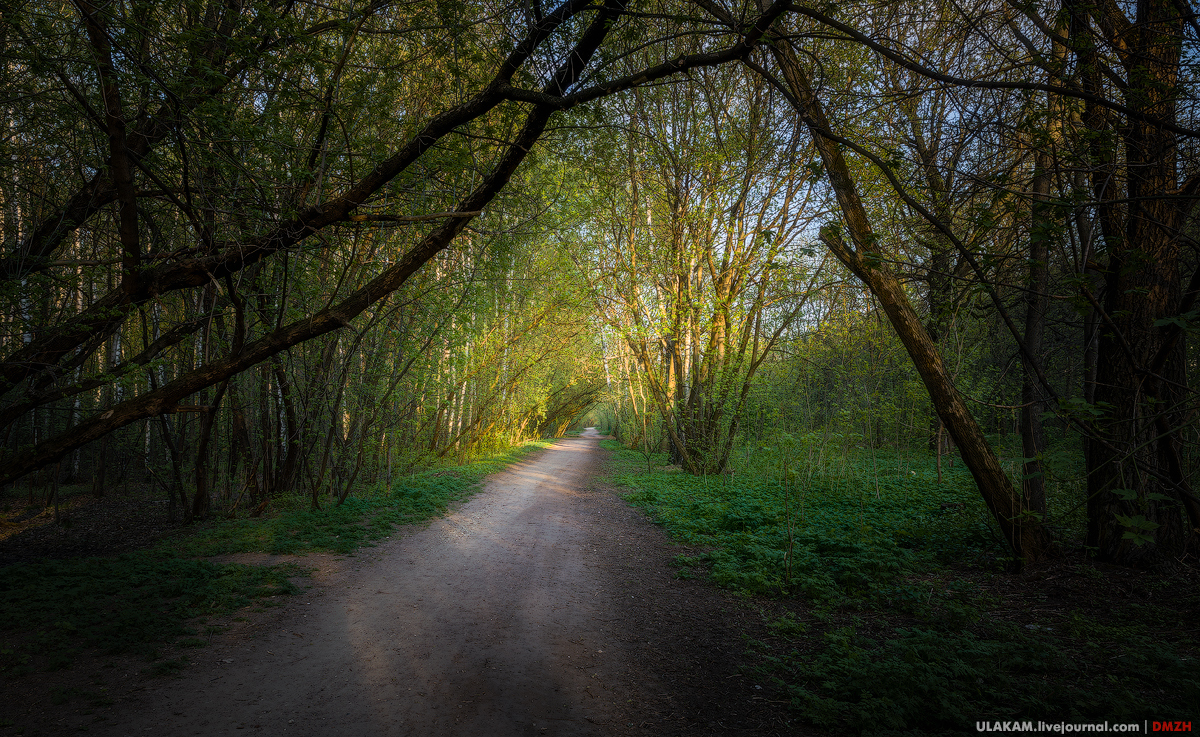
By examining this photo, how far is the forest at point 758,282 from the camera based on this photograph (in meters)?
3.34

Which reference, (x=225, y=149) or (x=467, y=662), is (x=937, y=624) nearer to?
(x=467, y=662)

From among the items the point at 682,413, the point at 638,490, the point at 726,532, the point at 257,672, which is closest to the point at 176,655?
the point at 257,672

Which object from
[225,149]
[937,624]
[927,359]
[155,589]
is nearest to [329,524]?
[155,589]

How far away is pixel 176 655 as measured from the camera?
3.16 meters

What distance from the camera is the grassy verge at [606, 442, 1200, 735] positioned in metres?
2.50

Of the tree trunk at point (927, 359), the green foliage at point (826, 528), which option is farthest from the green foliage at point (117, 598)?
the tree trunk at point (927, 359)

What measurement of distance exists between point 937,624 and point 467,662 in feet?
10.6

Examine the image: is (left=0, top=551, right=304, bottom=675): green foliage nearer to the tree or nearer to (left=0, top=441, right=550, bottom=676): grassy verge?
(left=0, top=441, right=550, bottom=676): grassy verge

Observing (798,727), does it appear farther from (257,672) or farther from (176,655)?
(176,655)

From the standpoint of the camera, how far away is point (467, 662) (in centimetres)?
325

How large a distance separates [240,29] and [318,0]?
6.16 feet

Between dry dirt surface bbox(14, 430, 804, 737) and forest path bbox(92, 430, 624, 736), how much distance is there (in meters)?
0.01

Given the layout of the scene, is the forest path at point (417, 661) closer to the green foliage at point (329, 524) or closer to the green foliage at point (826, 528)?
the green foliage at point (329, 524)

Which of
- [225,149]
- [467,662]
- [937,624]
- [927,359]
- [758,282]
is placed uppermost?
[758,282]
